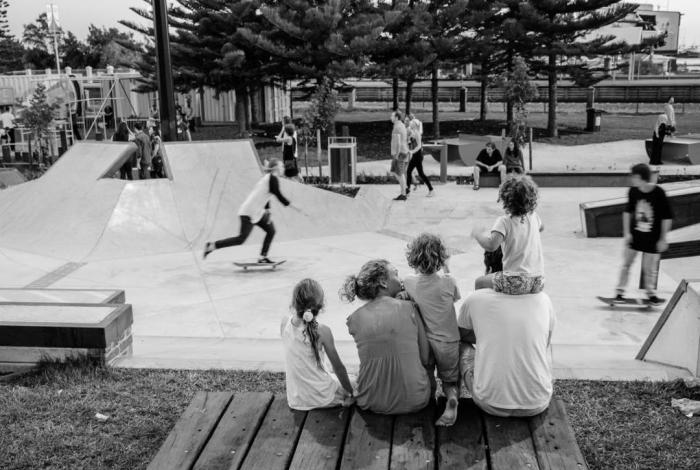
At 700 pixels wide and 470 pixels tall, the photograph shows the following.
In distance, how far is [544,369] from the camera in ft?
12.8

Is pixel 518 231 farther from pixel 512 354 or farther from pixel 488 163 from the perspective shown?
pixel 488 163

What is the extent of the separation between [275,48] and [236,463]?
2429 cm

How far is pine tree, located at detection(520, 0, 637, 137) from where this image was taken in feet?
89.3

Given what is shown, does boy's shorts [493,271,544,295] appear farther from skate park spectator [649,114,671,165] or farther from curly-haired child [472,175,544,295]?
skate park spectator [649,114,671,165]

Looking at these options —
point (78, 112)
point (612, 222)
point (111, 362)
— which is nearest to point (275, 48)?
point (78, 112)

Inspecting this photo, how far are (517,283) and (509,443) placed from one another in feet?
2.66

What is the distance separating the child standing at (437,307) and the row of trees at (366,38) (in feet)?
72.9

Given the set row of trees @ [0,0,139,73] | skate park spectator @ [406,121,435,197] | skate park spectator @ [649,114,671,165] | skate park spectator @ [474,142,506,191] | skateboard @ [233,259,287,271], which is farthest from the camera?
row of trees @ [0,0,139,73]

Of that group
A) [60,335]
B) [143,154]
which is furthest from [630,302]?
[143,154]

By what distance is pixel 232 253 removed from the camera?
10.6 metres

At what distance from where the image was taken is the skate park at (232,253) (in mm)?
6578

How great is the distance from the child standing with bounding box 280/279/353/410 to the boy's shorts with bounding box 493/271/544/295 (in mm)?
963

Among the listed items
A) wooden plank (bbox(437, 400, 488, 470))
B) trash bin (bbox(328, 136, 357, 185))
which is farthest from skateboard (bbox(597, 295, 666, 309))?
trash bin (bbox(328, 136, 357, 185))

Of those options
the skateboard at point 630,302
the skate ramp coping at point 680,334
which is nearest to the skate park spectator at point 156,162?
the skateboard at point 630,302
